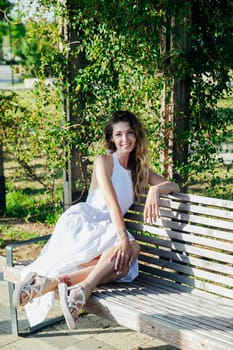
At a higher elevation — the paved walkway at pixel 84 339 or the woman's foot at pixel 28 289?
the woman's foot at pixel 28 289

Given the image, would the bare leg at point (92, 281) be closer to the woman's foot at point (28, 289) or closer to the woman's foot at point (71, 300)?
the woman's foot at point (71, 300)

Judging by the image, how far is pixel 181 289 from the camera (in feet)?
11.0

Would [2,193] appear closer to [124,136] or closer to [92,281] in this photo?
[124,136]

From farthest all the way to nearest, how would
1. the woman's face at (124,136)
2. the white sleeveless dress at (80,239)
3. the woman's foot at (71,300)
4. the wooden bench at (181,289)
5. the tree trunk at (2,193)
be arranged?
the tree trunk at (2,193) → the woman's face at (124,136) → the white sleeveless dress at (80,239) → the woman's foot at (71,300) → the wooden bench at (181,289)

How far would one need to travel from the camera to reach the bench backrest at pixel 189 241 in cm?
318

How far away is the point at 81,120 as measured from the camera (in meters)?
5.32

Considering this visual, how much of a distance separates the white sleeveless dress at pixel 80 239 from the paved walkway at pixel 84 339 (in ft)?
1.33

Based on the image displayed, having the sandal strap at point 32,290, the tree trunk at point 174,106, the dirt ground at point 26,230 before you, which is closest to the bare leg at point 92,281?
the sandal strap at point 32,290

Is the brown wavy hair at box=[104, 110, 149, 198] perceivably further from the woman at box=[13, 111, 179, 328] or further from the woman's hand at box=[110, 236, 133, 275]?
the woman's hand at box=[110, 236, 133, 275]

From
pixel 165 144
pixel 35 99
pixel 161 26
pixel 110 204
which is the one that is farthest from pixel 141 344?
pixel 35 99

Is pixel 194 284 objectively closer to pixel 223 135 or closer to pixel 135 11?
pixel 223 135

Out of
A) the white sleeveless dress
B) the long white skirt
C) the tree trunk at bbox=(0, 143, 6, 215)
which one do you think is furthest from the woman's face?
the tree trunk at bbox=(0, 143, 6, 215)

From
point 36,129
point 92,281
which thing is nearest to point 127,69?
point 36,129

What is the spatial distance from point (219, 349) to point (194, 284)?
764mm
